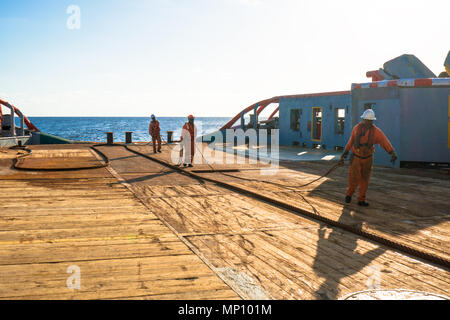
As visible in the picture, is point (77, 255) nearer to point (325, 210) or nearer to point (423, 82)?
point (325, 210)

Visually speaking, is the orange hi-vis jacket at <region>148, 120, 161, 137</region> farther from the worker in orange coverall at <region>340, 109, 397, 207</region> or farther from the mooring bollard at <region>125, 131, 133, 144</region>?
the worker in orange coverall at <region>340, 109, 397, 207</region>

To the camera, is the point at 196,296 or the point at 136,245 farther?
the point at 136,245

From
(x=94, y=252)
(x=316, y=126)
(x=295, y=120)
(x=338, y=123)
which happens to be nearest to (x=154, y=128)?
(x=316, y=126)

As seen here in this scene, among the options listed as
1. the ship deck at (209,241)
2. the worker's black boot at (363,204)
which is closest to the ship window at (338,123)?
the ship deck at (209,241)

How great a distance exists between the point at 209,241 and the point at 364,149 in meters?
3.90

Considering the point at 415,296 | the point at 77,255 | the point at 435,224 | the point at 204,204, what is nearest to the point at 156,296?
the point at 77,255

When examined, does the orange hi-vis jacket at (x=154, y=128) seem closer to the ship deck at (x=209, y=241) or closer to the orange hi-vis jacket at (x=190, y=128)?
the orange hi-vis jacket at (x=190, y=128)

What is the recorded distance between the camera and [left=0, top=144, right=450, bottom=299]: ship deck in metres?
3.94

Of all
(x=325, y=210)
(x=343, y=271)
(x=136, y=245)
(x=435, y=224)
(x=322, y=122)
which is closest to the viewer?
(x=343, y=271)

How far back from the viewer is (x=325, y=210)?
748cm

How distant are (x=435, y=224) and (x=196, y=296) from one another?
4535 mm

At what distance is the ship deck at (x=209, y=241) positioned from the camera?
3936 millimetres

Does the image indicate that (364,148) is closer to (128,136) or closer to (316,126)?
(316,126)

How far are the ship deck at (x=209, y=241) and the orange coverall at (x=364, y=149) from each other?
1.67ft
